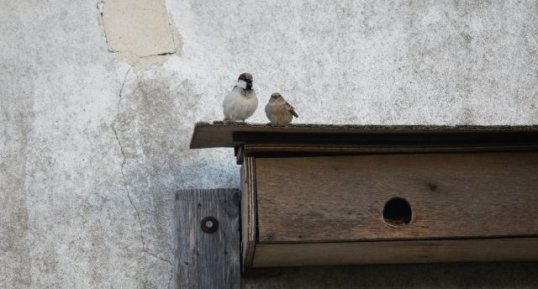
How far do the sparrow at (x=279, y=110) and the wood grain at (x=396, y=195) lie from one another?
52 centimetres

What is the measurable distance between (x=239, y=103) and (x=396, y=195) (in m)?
0.74

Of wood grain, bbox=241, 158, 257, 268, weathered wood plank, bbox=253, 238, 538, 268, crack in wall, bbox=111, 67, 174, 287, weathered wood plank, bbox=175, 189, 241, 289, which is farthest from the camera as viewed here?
crack in wall, bbox=111, 67, 174, 287

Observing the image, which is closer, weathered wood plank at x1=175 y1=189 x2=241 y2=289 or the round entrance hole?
the round entrance hole

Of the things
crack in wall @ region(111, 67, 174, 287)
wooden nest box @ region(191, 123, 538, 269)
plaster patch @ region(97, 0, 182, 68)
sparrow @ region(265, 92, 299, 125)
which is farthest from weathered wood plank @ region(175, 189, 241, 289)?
plaster patch @ region(97, 0, 182, 68)

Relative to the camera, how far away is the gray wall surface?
124 inches

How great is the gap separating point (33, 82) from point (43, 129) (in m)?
0.20

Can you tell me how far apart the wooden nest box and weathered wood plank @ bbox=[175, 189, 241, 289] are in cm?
11

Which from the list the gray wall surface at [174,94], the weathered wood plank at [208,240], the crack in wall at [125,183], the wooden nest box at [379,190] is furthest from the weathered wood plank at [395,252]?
the crack in wall at [125,183]

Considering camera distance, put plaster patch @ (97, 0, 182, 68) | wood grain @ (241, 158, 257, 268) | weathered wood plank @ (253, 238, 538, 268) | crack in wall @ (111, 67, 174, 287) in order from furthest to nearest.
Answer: plaster patch @ (97, 0, 182, 68), crack in wall @ (111, 67, 174, 287), weathered wood plank @ (253, 238, 538, 268), wood grain @ (241, 158, 257, 268)

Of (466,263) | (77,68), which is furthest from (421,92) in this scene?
(77,68)

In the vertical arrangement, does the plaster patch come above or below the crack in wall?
above

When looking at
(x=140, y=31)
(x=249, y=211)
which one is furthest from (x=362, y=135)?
(x=140, y=31)

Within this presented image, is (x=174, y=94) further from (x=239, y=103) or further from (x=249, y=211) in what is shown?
(x=249, y=211)

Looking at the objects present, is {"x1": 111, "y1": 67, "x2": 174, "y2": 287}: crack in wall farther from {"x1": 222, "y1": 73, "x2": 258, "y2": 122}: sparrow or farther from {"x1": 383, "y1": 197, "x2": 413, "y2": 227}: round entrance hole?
{"x1": 383, "y1": 197, "x2": 413, "y2": 227}: round entrance hole
